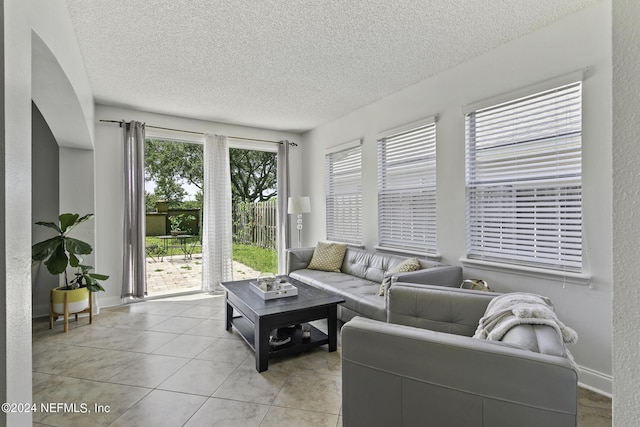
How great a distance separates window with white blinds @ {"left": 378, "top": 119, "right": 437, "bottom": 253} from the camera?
3.57 meters

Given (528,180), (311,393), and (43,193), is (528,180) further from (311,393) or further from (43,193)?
(43,193)

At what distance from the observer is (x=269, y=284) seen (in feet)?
10.4

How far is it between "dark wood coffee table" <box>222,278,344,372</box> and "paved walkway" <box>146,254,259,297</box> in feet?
7.07

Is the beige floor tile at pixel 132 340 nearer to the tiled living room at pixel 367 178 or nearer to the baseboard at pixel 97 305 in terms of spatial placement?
the tiled living room at pixel 367 178

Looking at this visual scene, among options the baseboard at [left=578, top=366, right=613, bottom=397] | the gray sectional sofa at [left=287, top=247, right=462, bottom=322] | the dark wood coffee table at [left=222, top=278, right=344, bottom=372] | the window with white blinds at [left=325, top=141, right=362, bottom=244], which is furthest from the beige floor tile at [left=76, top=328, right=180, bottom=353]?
the baseboard at [left=578, top=366, right=613, bottom=397]

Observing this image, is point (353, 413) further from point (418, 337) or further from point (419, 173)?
point (419, 173)

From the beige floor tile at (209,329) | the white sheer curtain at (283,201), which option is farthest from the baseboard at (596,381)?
the white sheer curtain at (283,201)

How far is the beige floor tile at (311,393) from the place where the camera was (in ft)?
6.96

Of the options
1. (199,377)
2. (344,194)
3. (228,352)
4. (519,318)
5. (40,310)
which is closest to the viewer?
(519,318)

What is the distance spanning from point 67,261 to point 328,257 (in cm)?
296

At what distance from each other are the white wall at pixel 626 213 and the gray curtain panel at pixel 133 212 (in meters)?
4.85

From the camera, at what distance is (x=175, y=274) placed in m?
5.41

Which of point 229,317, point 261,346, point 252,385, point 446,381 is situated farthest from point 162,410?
point 446,381

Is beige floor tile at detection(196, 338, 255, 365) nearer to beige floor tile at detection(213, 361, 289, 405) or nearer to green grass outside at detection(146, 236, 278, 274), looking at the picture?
beige floor tile at detection(213, 361, 289, 405)
